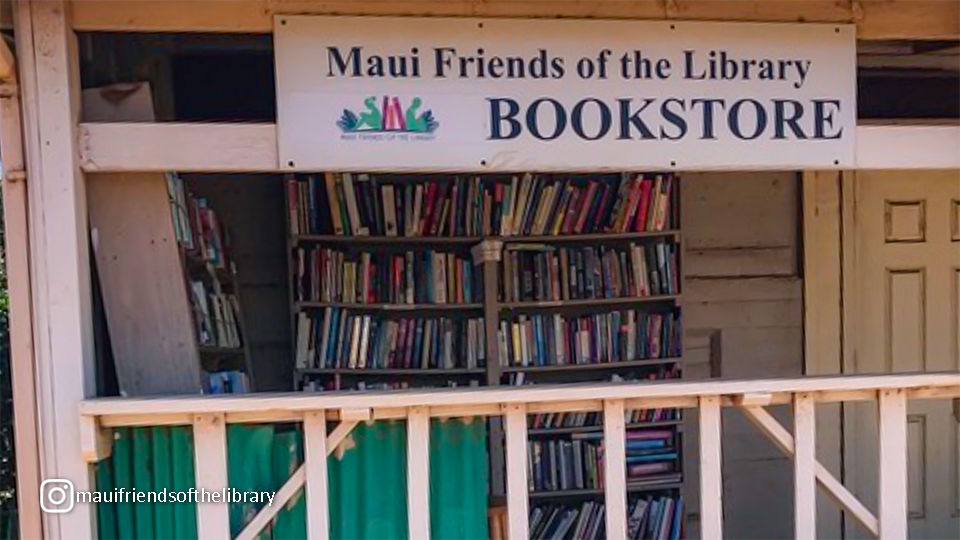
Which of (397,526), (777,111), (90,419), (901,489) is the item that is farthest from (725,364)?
(90,419)

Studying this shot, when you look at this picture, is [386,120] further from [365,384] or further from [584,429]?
[584,429]

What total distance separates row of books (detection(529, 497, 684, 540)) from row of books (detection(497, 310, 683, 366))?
60 cm

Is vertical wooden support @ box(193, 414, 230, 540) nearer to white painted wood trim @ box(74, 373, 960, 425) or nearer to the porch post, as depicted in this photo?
white painted wood trim @ box(74, 373, 960, 425)

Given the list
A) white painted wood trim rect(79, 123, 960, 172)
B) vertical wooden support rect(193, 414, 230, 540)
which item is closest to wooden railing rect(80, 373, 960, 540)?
vertical wooden support rect(193, 414, 230, 540)

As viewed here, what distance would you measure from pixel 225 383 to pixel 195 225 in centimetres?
56

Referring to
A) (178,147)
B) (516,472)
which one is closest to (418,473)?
(516,472)

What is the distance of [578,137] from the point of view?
2266 mm

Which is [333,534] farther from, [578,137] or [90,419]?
[578,137]

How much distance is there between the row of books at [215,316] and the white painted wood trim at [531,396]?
1.84ft

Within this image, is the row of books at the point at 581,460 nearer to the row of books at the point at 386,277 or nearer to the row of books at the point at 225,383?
the row of books at the point at 386,277

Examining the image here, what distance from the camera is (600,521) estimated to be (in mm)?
3750

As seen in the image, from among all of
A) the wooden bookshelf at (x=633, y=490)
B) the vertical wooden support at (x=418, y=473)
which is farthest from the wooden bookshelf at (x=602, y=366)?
the vertical wooden support at (x=418, y=473)

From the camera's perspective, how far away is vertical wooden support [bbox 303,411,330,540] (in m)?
2.19

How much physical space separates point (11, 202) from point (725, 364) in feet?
9.15
